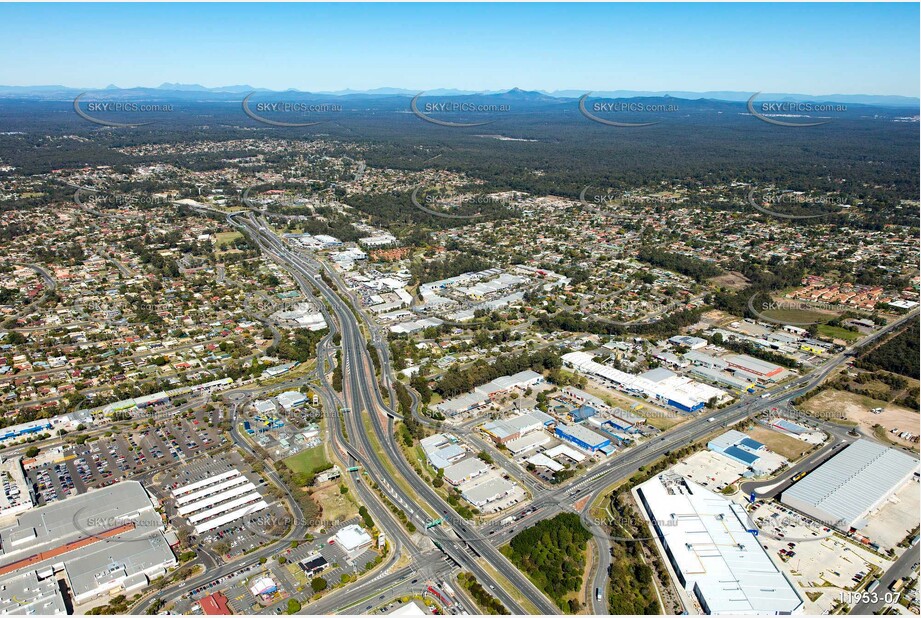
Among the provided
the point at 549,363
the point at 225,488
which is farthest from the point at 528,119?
the point at 225,488

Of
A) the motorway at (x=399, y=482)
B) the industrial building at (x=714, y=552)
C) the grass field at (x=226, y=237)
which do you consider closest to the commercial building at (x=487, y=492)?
the motorway at (x=399, y=482)

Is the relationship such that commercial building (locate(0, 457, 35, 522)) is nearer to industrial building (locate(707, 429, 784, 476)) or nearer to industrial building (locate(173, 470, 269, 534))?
industrial building (locate(173, 470, 269, 534))

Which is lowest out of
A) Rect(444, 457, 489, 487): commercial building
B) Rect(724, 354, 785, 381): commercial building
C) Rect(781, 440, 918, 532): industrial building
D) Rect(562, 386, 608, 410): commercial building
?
Rect(562, 386, 608, 410): commercial building

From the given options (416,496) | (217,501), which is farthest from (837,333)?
(217,501)

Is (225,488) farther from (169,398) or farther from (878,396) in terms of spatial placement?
(878,396)

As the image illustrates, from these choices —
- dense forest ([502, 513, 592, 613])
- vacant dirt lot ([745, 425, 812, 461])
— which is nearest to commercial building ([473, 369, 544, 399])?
dense forest ([502, 513, 592, 613])

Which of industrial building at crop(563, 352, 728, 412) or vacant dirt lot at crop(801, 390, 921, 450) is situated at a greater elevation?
industrial building at crop(563, 352, 728, 412)

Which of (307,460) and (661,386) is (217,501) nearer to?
(307,460)
